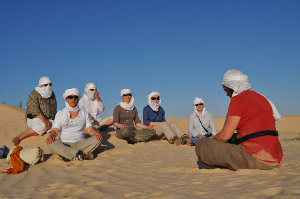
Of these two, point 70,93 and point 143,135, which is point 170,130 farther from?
point 70,93

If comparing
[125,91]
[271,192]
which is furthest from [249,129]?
[125,91]

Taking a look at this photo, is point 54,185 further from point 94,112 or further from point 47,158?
point 94,112

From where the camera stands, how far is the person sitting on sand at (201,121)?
10367 mm

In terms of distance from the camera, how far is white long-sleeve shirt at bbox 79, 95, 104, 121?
12.7m

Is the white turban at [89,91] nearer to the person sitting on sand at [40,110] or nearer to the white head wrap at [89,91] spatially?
the white head wrap at [89,91]

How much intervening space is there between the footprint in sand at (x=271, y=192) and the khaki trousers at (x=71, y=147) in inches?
189

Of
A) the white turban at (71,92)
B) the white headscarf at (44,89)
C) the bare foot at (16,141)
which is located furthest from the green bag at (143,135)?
the bare foot at (16,141)

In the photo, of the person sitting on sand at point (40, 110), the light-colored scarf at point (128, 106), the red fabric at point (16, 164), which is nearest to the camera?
the red fabric at point (16, 164)

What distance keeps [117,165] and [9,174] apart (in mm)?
2201

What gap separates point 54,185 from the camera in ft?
17.2

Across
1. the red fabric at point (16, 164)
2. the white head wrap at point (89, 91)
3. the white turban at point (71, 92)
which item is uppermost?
the white head wrap at point (89, 91)

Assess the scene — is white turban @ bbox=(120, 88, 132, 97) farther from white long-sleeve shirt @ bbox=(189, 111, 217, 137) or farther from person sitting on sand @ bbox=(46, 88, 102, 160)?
person sitting on sand @ bbox=(46, 88, 102, 160)

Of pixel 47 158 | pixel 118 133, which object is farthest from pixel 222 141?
pixel 118 133

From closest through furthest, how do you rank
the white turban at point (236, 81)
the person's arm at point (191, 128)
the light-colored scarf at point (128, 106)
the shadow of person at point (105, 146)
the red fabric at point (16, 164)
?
the white turban at point (236, 81)
the red fabric at point (16, 164)
the shadow of person at point (105, 146)
the person's arm at point (191, 128)
the light-colored scarf at point (128, 106)
